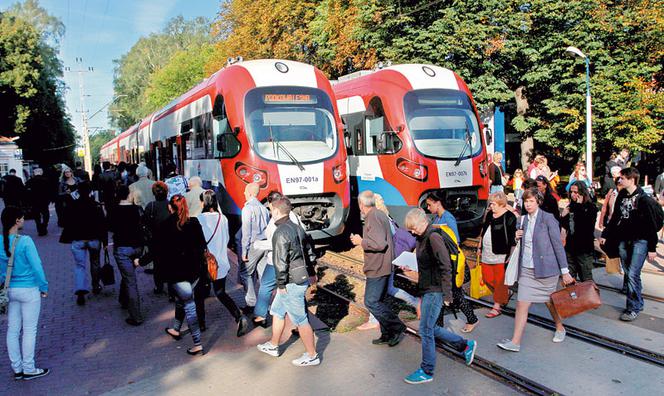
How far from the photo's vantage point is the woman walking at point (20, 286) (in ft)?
17.4

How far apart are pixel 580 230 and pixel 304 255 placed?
13.3 feet

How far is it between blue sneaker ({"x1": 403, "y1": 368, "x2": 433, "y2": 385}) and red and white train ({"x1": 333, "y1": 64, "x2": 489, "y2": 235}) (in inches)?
230

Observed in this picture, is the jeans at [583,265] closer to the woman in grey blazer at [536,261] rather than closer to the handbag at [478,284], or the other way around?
the handbag at [478,284]

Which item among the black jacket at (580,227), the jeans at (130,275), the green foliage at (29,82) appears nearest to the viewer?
the jeans at (130,275)

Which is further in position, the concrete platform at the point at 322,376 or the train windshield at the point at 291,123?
the train windshield at the point at 291,123

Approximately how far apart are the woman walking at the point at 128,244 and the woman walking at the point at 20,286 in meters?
1.58

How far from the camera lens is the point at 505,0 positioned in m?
21.5

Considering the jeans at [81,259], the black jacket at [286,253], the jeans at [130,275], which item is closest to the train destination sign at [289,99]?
the jeans at [81,259]

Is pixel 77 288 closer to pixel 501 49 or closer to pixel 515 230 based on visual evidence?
pixel 515 230

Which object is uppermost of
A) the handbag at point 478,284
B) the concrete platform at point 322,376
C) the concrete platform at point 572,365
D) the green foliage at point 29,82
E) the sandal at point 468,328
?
the green foliage at point 29,82

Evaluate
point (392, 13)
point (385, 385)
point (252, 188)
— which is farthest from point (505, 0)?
point (385, 385)

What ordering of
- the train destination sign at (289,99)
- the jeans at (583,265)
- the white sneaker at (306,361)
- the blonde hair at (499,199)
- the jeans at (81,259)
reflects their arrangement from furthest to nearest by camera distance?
the train destination sign at (289,99)
the jeans at (81,259)
the jeans at (583,265)
the blonde hair at (499,199)
the white sneaker at (306,361)

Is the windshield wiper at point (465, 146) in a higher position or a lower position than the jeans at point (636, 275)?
higher

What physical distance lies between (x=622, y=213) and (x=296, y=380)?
4515 millimetres
